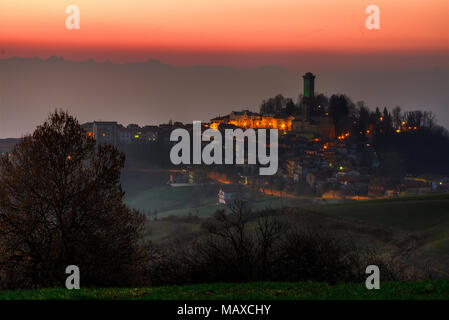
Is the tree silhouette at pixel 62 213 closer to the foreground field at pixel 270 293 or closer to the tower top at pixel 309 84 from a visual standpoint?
the foreground field at pixel 270 293

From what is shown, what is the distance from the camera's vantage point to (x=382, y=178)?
74.0 metres

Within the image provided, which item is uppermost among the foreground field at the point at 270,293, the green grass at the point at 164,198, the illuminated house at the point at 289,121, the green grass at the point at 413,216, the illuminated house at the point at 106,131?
the illuminated house at the point at 289,121

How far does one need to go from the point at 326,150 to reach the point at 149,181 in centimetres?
2807

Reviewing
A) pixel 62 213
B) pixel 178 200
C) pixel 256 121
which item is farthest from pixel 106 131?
pixel 62 213

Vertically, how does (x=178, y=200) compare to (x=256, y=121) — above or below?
below

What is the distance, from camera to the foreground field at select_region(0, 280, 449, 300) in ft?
26.5

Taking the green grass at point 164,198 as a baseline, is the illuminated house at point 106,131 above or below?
above

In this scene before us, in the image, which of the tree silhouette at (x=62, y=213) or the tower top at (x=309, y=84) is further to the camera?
the tower top at (x=309, y=84)

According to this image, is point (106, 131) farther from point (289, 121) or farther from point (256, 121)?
point (289, 121)

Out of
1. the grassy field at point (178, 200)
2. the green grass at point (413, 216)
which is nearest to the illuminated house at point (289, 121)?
the grassy field at point (178, 200)

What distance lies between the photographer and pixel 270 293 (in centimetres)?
854

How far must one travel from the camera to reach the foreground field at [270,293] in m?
8.07

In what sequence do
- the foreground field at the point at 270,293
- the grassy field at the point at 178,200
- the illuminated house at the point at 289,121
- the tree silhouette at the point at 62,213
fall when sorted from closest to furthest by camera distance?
the foreground field at the point at 270,293
the tree silhouette at the point at 62,213
the grassy field at the point at 178,200
the illuminated house at the point at 289,121
